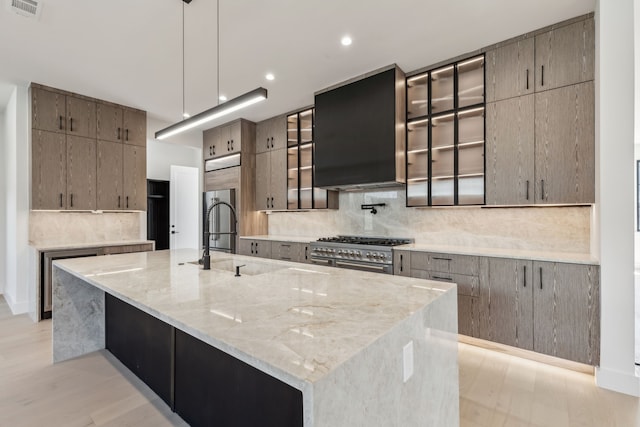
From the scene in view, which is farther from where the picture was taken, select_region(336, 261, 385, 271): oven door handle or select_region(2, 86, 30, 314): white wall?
select_region(2, 86, 30, 314): white wall

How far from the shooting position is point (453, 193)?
3.27m

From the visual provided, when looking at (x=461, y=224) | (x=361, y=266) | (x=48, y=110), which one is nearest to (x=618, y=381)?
(x=461, y=224)

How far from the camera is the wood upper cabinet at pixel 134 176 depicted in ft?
15.0

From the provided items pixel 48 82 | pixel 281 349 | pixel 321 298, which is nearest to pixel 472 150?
pixel 321 298

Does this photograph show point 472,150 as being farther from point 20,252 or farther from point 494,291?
point 20,252

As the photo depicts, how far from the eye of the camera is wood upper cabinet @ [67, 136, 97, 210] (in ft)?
13.3

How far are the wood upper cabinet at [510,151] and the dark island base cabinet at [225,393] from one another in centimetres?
264

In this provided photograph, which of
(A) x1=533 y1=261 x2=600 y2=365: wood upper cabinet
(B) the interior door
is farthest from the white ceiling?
(B) the interior door

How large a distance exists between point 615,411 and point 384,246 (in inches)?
80.4

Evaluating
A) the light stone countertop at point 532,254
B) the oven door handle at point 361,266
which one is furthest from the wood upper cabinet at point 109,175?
the light stone countertop at point 532,254

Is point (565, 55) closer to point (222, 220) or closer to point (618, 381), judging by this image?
point (618, 381)

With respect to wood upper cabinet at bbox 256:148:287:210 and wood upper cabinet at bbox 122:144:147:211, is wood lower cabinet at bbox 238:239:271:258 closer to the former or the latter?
wood upper cabinet at bbox 256:148:287:210

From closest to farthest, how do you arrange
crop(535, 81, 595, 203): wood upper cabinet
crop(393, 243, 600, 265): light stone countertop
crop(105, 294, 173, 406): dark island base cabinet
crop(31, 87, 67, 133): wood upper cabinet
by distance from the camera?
crop(105, 294, 173, 406): dark island base cabinet
crop(393, 243, 600, 265): light stone countertop
crop(535, 81, 595, 203): wood upper cabinet
crop(31, 87, 67, 133): wood upper cabinet

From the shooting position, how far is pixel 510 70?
2.89m
